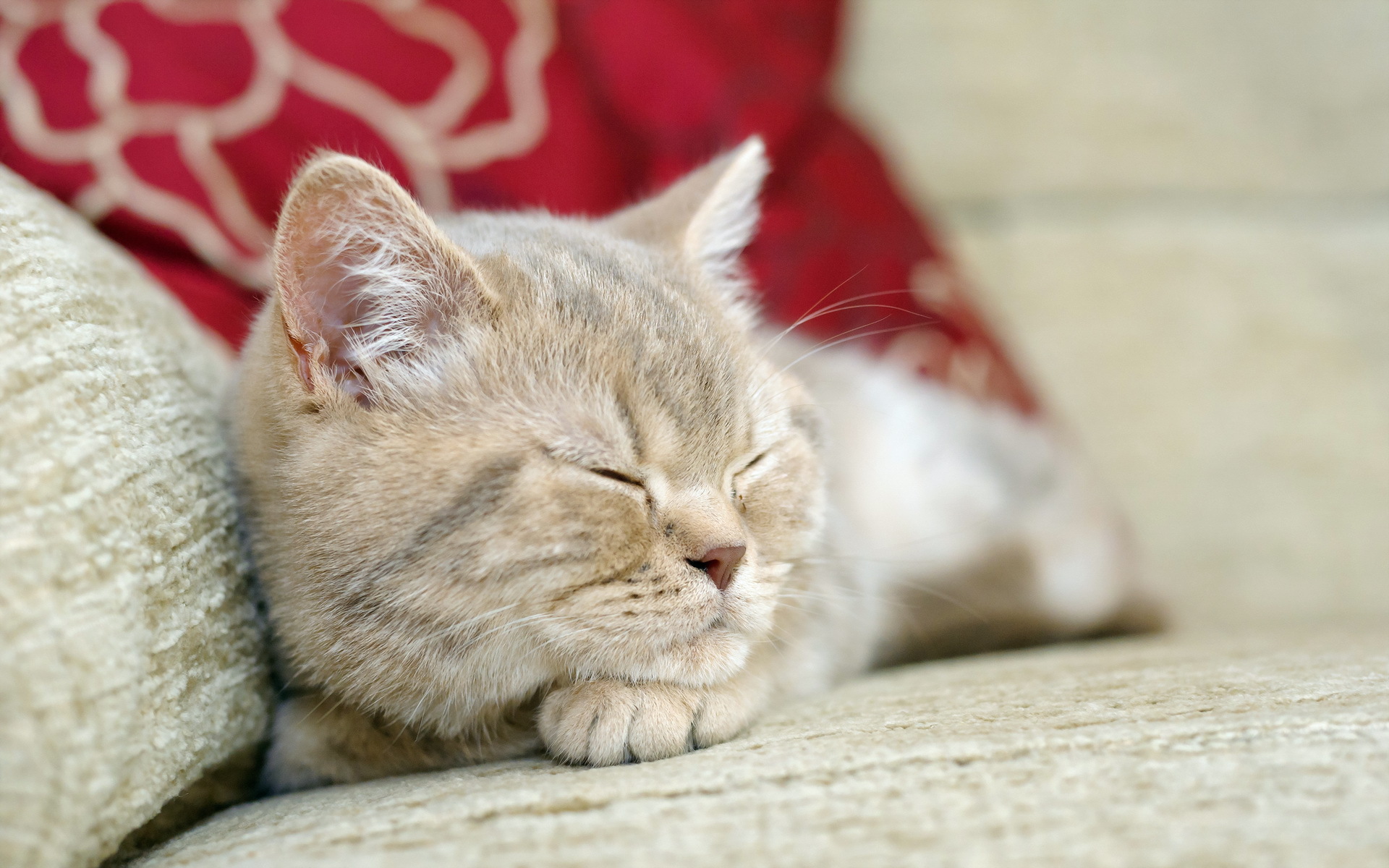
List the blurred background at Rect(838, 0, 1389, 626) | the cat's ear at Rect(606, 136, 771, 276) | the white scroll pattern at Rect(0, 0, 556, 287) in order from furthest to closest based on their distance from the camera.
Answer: the blurred background at Rect(838, 0, 1389, 626) < the white scroll pattern at Rect(0, 0, 556, 287) < the cat's ear at Rect(606, 136, 771, 276)

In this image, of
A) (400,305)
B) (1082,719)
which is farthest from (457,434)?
(1082,719)

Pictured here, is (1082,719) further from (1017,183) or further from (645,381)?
(1017,183)

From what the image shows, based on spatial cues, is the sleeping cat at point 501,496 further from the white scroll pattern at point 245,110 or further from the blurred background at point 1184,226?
the blurred background at point 1184,226

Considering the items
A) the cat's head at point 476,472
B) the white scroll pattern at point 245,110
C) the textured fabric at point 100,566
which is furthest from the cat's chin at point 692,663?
the white scroll pattern at point 245,110

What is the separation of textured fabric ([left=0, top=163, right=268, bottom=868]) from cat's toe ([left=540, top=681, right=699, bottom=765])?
322 millimetres

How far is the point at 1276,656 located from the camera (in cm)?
107

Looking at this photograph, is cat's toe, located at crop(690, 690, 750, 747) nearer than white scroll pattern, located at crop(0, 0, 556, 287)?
Yes

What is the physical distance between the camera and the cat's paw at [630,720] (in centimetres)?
88

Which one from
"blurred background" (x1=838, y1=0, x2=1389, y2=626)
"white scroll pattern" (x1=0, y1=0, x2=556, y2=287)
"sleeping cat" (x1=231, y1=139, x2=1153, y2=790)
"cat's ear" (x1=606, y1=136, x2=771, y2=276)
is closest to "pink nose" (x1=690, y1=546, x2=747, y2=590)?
"sleeping cat" (x1=231, y1=139, x2=1153, y2=790)

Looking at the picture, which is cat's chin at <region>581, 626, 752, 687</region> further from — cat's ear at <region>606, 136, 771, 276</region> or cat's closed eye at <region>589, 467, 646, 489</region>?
cat's ear at <region>606, 136, 771, 276</region>

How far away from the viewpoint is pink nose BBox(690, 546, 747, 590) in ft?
3.03

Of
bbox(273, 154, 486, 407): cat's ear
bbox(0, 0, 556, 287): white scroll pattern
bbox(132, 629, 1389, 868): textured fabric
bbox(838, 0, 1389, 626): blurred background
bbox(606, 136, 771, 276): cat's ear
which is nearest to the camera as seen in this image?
bbox(132, 629, 1389, 868): textured fabric

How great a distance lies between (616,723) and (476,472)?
0.86ft

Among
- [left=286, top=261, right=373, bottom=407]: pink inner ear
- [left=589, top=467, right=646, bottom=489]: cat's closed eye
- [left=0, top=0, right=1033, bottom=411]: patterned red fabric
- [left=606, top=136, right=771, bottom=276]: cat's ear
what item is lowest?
[left=589, top=467, right=646, bottom=489]: cat's closed eye
